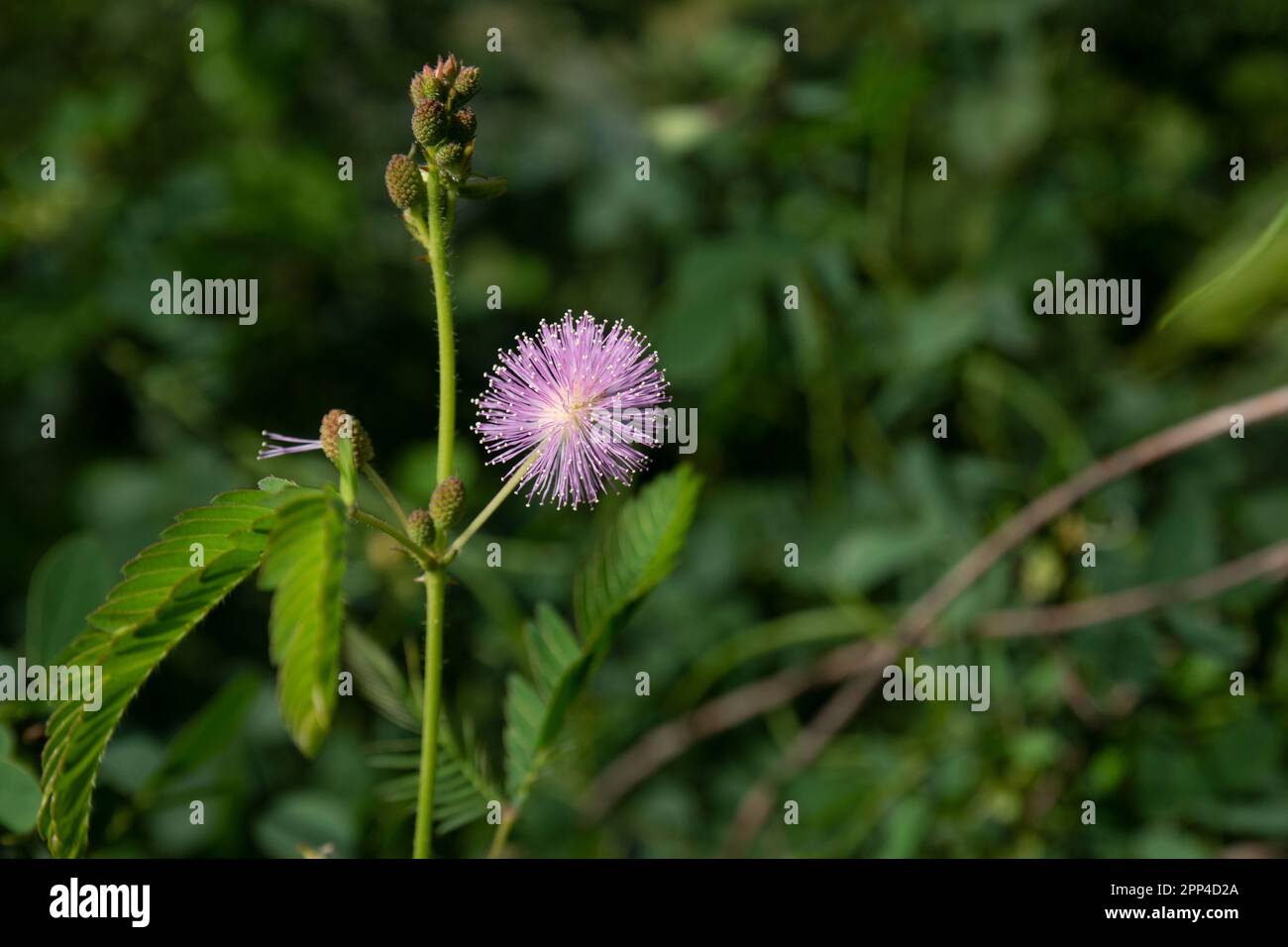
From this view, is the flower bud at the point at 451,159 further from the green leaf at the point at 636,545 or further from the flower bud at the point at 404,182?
the green leaf at the point at 636,545

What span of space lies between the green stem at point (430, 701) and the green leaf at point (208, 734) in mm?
435

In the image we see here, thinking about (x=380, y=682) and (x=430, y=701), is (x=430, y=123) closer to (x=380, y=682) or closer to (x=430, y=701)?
(x=430, y=701)

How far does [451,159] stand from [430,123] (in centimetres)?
3

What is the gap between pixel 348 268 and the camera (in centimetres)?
234

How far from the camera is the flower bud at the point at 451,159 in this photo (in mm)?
756

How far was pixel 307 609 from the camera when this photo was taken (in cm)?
63

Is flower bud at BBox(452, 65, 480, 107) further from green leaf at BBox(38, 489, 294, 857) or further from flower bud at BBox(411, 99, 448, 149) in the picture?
green leaf at BBox(38, 489, 294, 857)

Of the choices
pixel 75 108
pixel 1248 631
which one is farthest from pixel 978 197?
pixel 75 108

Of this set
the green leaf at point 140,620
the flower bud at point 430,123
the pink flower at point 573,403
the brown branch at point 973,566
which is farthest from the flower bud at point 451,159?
the brown branch at point 973,566

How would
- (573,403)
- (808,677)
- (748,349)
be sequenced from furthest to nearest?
(748,349)
(808,677)
(573,403)

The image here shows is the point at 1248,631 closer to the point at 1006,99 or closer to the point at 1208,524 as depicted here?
the point at 1208,524

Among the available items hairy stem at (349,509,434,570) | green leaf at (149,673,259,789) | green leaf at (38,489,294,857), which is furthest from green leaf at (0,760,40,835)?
hairy stem at (349,509,434,570)

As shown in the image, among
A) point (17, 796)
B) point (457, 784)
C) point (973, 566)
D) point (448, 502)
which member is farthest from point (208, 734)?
point (973, 566)

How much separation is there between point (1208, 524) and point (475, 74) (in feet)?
4.23
